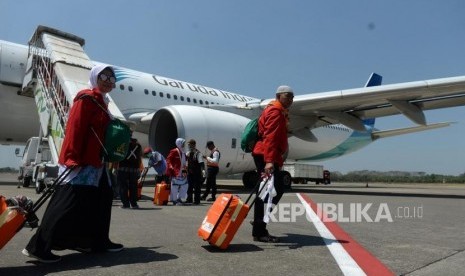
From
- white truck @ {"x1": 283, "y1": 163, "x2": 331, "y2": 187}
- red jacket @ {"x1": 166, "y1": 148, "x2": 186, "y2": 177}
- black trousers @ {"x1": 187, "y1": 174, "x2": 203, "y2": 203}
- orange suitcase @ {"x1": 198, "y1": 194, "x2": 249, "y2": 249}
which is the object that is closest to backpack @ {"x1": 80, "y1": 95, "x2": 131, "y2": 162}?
orange suitcase @ {"x1": 198, "y1": 194, "x2": 249, "y2": 249}

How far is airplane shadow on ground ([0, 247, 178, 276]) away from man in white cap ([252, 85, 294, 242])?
1105 millimetres

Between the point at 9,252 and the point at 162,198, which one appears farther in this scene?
the point at 162,198

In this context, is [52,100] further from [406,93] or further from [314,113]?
[406,93]

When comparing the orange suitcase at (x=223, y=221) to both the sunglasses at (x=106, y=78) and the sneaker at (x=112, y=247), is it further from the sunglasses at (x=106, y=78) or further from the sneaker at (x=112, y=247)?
the sunglasses at (x=106, y=78)

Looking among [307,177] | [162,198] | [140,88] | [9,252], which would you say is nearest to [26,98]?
[140,88]

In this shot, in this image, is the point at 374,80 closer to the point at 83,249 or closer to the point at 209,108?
the point at 209,108

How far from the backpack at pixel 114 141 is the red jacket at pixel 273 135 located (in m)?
1.39

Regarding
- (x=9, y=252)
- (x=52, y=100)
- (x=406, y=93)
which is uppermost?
(x=406, y=93)

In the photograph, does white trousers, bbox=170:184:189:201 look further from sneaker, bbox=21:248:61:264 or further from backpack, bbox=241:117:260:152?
sneaker, bbox=21:248:61:264

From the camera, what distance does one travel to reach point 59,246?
10.7 ft

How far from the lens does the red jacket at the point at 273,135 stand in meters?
4.18

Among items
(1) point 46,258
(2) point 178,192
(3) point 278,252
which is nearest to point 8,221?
(1) point 46,258

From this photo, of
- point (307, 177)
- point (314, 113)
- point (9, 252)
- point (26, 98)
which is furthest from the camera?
point (307, 177)

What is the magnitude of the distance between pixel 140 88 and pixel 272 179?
34.0ft
